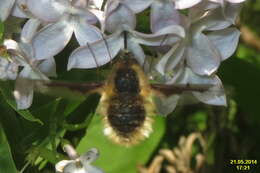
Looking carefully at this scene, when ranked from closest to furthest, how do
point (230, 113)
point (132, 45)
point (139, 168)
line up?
point (132, 45)
point (139, 168)
point (230, 113)

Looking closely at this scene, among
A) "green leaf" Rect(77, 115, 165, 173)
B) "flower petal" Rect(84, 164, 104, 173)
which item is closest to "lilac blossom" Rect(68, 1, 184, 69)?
"flower petal" Rect(84, 164, 104, 173)

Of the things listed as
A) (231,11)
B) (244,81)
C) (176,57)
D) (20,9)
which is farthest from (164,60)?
(244,81)

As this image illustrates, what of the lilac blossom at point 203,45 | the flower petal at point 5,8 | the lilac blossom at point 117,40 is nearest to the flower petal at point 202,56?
the lilac blossom at point 203,45

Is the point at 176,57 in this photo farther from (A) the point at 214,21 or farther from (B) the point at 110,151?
(B) the point at 110,151

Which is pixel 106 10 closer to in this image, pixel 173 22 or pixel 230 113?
pixel 173 22

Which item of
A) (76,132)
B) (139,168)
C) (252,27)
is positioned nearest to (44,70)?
(76,132)

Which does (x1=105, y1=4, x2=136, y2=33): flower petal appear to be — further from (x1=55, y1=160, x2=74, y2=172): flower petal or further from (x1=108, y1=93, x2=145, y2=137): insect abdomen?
(x1=55, y1=160, x2=74, y2=172): flower petal
